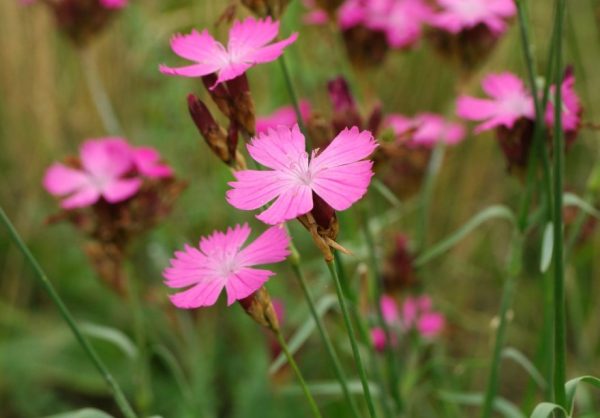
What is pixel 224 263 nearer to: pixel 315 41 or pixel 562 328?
pixel 562 328

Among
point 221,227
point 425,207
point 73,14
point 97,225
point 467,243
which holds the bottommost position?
point 467,243

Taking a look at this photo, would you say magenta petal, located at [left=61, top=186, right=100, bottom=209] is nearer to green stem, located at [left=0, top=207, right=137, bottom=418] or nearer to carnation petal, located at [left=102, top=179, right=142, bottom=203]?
carnation petal, located at [left=102, top=179, right=142, bottom=203]

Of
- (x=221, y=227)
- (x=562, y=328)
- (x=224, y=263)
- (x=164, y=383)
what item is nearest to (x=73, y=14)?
(x=221, y=227)

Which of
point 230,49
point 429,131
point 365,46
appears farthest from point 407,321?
point 230,49

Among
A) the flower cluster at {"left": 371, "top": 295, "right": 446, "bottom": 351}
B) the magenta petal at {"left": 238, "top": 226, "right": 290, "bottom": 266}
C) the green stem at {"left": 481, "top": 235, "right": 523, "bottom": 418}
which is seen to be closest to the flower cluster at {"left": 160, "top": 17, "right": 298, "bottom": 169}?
the magenta petal at {"left": 238, "top": 226, "right": 290, "bottom": 266}

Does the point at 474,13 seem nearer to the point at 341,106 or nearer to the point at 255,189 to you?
the point at 341,106

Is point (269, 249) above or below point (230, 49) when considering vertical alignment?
below
